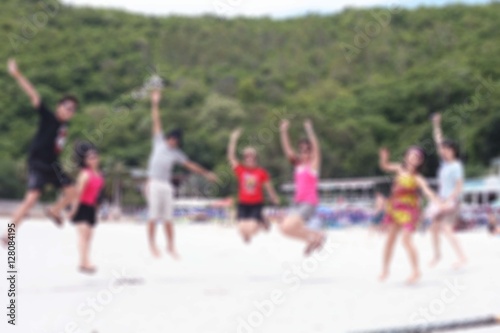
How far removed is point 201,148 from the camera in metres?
67.2

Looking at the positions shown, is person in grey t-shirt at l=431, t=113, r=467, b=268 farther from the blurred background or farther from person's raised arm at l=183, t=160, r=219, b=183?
the blurred background

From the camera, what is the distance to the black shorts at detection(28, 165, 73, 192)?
265 inches

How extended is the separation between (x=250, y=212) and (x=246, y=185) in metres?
0.38

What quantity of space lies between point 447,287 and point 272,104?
8077 cm

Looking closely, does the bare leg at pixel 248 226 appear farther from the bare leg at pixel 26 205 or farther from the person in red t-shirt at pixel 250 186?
the bare leg at pixel 26 205

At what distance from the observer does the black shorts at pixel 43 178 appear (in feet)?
22.1

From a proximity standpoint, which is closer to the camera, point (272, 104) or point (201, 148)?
point (201, 148)

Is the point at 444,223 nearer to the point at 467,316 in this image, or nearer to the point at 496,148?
the point at 467,316

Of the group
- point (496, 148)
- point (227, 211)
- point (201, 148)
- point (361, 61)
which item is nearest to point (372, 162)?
point (496, 148)

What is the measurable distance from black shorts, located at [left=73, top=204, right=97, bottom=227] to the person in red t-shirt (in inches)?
104

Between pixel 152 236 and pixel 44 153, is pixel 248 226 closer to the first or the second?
pixel 152 236

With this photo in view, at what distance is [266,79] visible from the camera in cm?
9350

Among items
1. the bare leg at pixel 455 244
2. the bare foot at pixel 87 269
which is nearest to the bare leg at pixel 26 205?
the bare foot at pixel 87 269

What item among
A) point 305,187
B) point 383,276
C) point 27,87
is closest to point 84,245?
point 27,87
